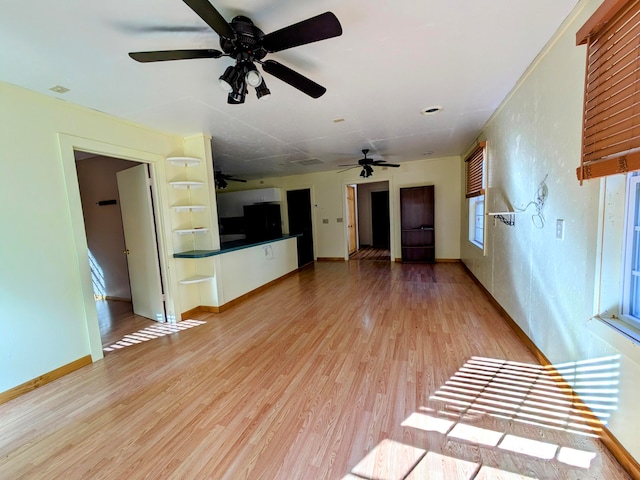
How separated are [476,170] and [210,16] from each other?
428 centimetres

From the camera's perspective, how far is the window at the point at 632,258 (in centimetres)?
124

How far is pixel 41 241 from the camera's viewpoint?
2.16m

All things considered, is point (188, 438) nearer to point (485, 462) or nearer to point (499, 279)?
point (485, 462)

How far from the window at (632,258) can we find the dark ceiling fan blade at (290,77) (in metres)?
1.82

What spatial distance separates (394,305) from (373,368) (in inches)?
59.2

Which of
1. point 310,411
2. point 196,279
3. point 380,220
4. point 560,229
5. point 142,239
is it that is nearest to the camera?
point 310,411

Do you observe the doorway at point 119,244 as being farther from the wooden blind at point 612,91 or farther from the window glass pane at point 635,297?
the window glass pane at point 635,297

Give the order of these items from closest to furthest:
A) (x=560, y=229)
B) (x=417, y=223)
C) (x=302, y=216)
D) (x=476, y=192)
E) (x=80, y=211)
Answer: (x=560, y=229)
(x=80, y=211)
(x=476, y=192)
(x=417, y=223)
(x=302, y=216)

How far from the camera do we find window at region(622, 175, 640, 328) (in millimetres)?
1235

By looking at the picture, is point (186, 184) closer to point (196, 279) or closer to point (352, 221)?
point (196, 279)

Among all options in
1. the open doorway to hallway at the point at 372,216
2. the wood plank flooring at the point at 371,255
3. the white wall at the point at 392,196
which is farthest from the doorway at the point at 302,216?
the open doorway to hallway at the point at 372,216

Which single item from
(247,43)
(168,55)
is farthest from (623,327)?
(168,55)

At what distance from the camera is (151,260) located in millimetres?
3326

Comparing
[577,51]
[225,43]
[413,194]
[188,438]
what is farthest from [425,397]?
[413,194]
